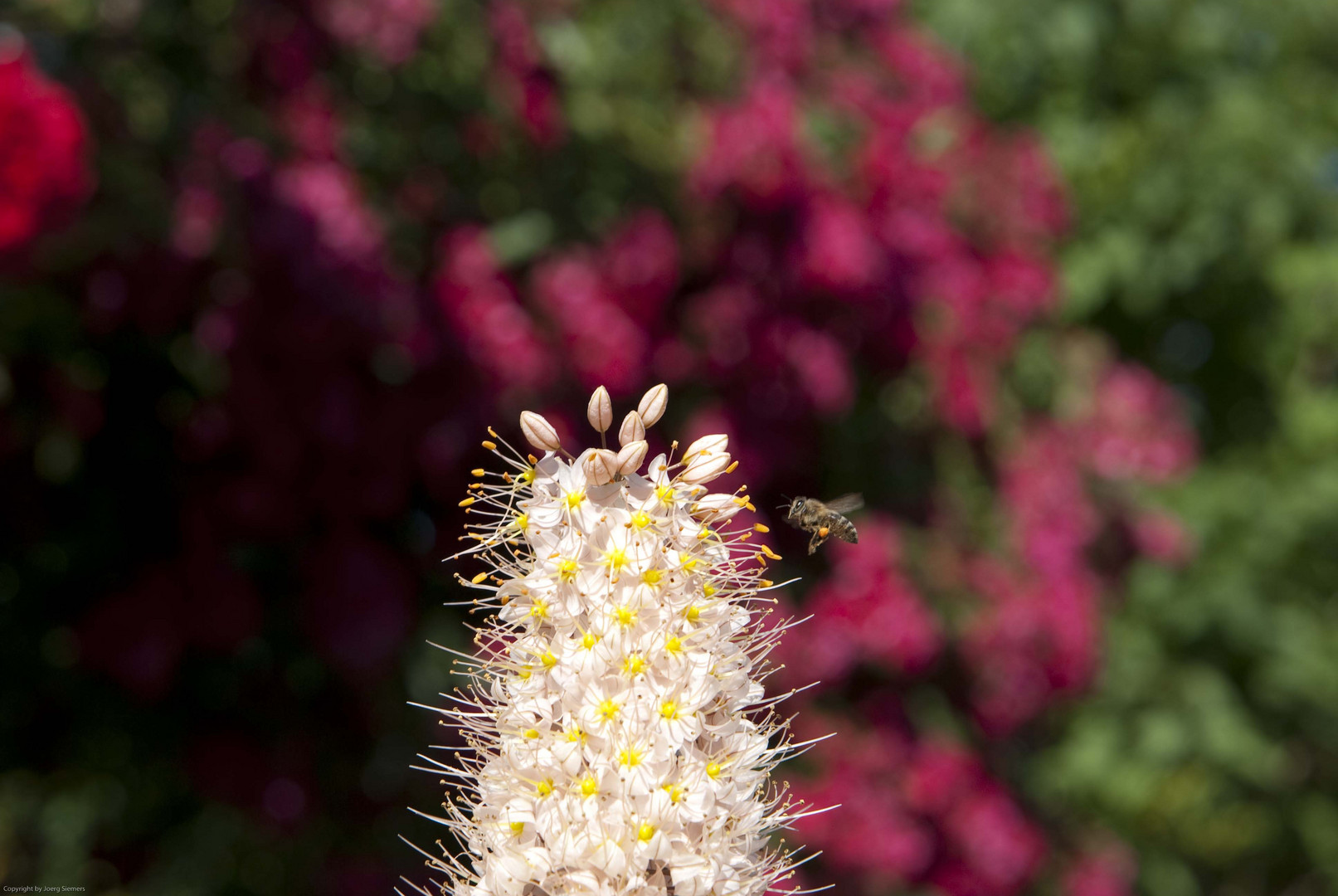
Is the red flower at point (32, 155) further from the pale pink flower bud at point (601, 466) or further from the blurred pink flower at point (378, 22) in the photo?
Result: the pale pink flower bud at point (601, 466)

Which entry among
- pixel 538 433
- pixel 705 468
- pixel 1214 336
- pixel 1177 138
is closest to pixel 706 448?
pixel 705 468

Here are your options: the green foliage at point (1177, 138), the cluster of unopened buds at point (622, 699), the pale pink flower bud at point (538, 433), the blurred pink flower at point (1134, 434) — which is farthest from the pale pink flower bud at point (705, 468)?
the green foliage at point (1177, 138)

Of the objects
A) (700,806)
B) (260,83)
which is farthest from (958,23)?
(700,806)

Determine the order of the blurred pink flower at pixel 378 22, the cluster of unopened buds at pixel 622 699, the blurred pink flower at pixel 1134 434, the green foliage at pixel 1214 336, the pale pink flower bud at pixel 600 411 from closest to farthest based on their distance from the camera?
the cluster of unopened buds at pixel 622 699 → the pale pink flower bud at pixel 600 411 → the blurred pink flower at pixel 378 22 → the blurred pink flower at pixel 1134 434 → the green foliage at pixel 1214 336

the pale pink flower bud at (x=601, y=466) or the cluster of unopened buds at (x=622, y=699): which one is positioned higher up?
the pale pink flower bud at (x=601, y=466)

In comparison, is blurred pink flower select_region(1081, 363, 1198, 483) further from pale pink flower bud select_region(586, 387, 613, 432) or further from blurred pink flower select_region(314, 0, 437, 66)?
pale pink flower bud select_region(586, 387, 613, 432)

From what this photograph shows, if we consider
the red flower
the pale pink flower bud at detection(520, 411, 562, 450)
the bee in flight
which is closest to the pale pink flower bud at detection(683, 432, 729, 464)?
the pale pink flower bud at detection(520, 411, 562, 450)

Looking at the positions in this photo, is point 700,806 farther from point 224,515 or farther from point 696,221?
point 696,221

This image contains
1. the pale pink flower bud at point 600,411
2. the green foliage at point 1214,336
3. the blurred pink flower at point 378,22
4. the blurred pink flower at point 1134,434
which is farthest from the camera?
the green foliage at point 1214,336
